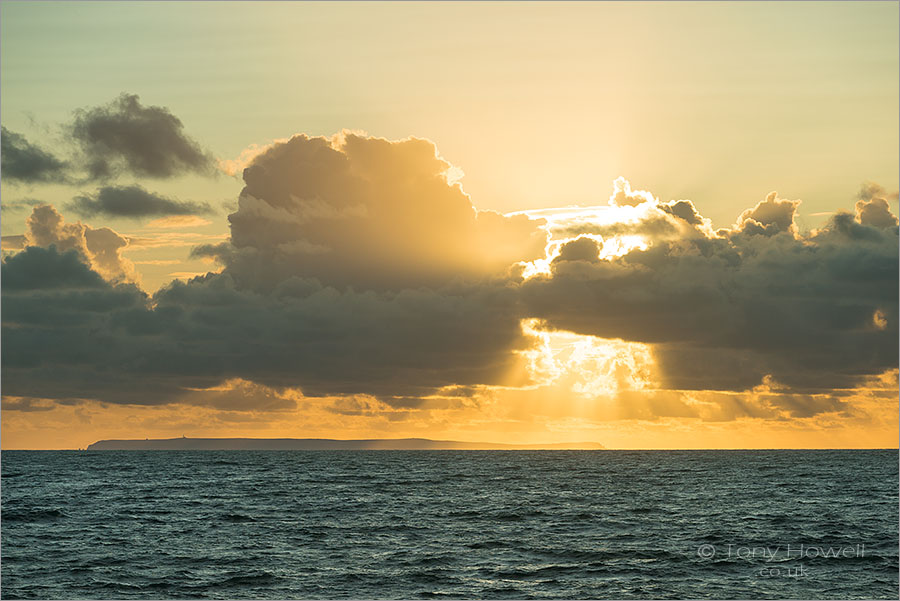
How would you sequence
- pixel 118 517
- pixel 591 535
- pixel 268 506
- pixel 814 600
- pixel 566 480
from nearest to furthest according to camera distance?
pixel 814 600
pixel 591 535
pixel 118 517
pixel 268 506
pixel 566 480

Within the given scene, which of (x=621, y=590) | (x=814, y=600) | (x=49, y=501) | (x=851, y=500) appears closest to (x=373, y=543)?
(x=621, y=590)

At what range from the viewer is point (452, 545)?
6619 centimetres

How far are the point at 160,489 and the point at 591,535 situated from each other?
256ft

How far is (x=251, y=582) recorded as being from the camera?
5253cm

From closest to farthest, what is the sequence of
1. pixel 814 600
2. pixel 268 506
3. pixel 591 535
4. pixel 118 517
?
1. pixel 814 600
2. pixel 591 535
3. pixel 118 517
4. pixel 268 506

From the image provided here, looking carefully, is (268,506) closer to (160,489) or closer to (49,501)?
(49,501)

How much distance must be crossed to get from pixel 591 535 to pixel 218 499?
55.7 metres

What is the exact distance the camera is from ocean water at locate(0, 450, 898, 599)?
51.4 metres

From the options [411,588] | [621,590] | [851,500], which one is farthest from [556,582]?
[851,500]

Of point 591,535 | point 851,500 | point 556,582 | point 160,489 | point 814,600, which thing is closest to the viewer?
point 814,600

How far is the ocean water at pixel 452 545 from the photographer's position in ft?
169

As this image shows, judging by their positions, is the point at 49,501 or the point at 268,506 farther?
the point at 49,501

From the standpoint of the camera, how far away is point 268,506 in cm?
9812

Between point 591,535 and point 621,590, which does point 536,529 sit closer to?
point 591,535
